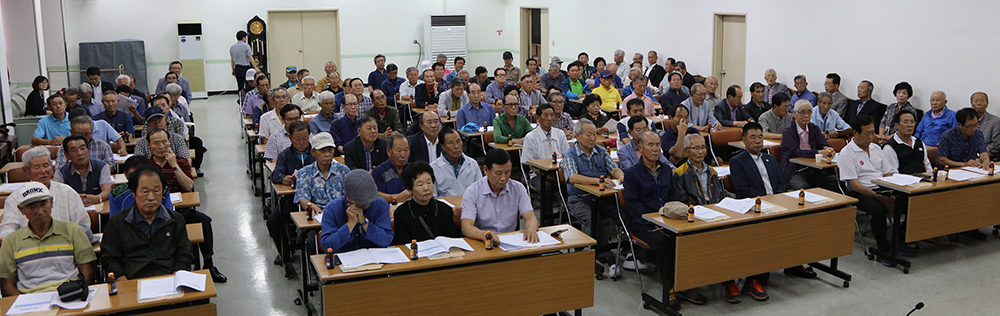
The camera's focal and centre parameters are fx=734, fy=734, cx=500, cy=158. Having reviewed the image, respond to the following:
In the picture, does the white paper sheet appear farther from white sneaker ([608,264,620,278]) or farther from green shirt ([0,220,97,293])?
white sneaker ([608,264,620,278])

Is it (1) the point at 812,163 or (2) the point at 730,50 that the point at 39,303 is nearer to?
(1) the point at 812,163

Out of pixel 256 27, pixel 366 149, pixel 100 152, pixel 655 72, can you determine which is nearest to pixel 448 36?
pixel 256 27

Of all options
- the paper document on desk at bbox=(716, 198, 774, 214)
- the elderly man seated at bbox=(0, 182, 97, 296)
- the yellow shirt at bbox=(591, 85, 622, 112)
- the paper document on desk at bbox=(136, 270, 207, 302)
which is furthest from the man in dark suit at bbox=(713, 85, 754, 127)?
the elderly man seated at bbox=(0, 182, 97, 296)

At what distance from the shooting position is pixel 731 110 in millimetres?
9078

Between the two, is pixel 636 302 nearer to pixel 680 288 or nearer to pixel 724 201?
pixel 680 288

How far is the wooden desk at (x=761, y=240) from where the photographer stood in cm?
466

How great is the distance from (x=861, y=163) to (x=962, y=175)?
2.55ft

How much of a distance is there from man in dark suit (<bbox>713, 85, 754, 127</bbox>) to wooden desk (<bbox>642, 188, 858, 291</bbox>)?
11.9ft

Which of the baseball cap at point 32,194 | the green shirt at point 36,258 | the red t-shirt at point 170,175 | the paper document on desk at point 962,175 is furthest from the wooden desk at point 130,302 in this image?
the paper document on desk at point 962,175

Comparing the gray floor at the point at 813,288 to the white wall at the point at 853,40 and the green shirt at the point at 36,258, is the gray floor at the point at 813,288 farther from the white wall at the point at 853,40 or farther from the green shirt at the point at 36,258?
the white wall at the point at 853,40

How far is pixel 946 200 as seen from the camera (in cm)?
578

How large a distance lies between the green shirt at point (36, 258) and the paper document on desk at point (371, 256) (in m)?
1.42

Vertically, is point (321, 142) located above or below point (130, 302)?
above

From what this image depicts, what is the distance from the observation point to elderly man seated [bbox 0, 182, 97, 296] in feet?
12.1
